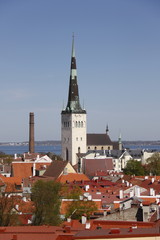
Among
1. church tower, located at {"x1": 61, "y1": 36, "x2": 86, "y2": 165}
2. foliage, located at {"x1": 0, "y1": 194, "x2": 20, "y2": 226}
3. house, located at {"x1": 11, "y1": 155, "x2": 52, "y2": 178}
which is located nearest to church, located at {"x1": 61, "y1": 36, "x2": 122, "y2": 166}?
church tower, located at {"x1": 61, "y1": 36, "x2": 86, "y2": 165}

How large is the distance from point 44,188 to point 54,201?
2.93 metres

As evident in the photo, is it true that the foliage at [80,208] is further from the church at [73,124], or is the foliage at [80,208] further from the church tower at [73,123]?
the church tower at [73,123]

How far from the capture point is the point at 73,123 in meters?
98.1

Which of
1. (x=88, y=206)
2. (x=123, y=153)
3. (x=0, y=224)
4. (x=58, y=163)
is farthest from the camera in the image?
(x=123, y=153)

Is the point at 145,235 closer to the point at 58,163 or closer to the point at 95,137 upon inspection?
the point at 58,163

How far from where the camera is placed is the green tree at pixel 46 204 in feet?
96.4

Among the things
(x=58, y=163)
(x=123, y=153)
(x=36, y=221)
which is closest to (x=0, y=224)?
(x=36, y=221)

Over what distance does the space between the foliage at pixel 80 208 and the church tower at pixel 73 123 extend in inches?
2451

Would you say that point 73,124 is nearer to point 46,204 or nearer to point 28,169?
point 28,169

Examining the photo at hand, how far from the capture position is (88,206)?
3347cm

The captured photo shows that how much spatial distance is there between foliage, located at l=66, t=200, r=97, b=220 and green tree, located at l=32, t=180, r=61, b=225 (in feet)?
2.15

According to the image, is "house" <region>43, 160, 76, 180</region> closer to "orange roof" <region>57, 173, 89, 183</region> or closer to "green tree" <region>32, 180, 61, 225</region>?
"orange roof" <region>57, 173, 89, 183</region>

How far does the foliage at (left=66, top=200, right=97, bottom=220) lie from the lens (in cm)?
3244

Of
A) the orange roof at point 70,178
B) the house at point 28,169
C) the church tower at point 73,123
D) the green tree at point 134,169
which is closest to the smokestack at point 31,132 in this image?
the church tower at point 73,123
